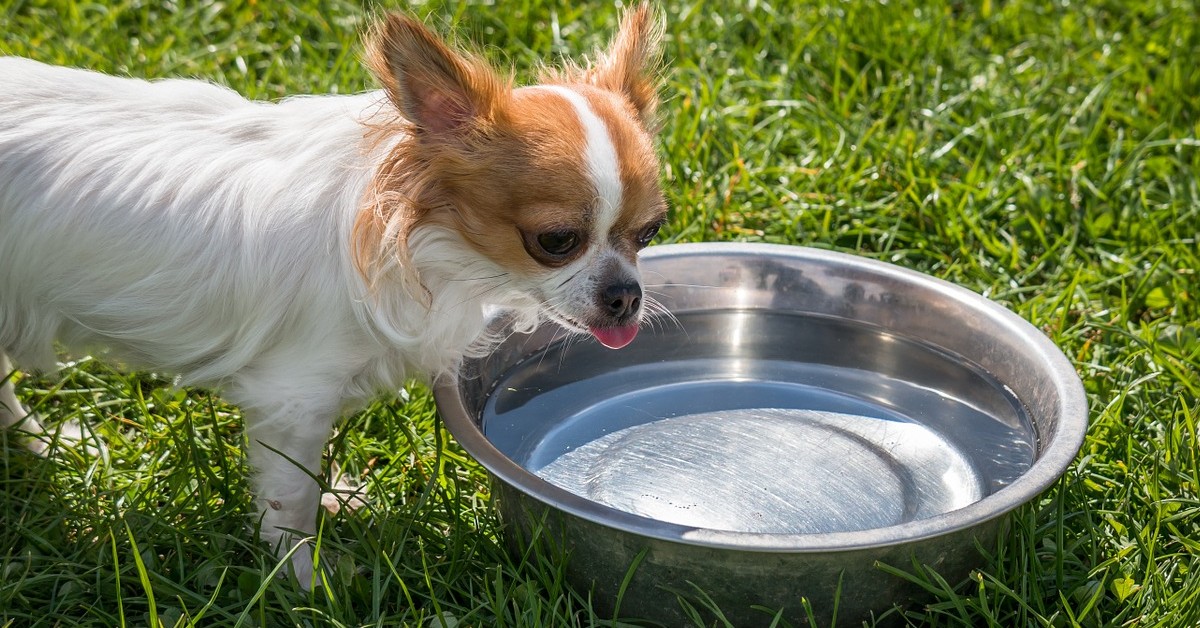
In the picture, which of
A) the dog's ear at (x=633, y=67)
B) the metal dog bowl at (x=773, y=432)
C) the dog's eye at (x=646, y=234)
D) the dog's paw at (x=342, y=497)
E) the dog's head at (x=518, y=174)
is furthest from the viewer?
the dog's paw at (x=342, y=497)

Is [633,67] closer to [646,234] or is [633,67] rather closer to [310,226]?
[646,234]

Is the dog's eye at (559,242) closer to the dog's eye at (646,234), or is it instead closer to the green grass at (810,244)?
the dog's eye at (646,234)

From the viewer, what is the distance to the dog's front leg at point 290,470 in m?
2.71

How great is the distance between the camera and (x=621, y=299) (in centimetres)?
268

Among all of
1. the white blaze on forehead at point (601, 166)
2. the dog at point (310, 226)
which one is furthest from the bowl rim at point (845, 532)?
the white blaze on forehead at point (601, 166)

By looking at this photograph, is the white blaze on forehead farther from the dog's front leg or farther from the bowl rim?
the dog's front leg

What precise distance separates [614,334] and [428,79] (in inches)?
27.8

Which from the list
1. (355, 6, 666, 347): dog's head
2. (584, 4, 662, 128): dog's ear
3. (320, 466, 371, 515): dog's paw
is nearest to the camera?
(355, 6, 666, 347): dog's head

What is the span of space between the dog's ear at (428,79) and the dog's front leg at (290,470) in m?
0.67

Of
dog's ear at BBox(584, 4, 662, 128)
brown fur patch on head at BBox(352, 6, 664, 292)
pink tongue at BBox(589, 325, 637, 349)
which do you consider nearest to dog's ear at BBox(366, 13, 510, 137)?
brown fur patch on head at BBox(352, 6, 664, 292)

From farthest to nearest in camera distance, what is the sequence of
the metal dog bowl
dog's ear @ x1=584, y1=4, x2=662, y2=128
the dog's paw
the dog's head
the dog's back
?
the dog's paw
dog's ear @ x1=584, y1=4, x2=662, y2=128
the dog's back
the dog's head
the metal dog bowl

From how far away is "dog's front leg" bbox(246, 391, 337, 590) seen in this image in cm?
271

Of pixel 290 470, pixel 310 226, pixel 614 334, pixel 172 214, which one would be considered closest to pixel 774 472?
pixel 614 334

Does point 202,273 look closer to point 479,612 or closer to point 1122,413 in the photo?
point 479,612
